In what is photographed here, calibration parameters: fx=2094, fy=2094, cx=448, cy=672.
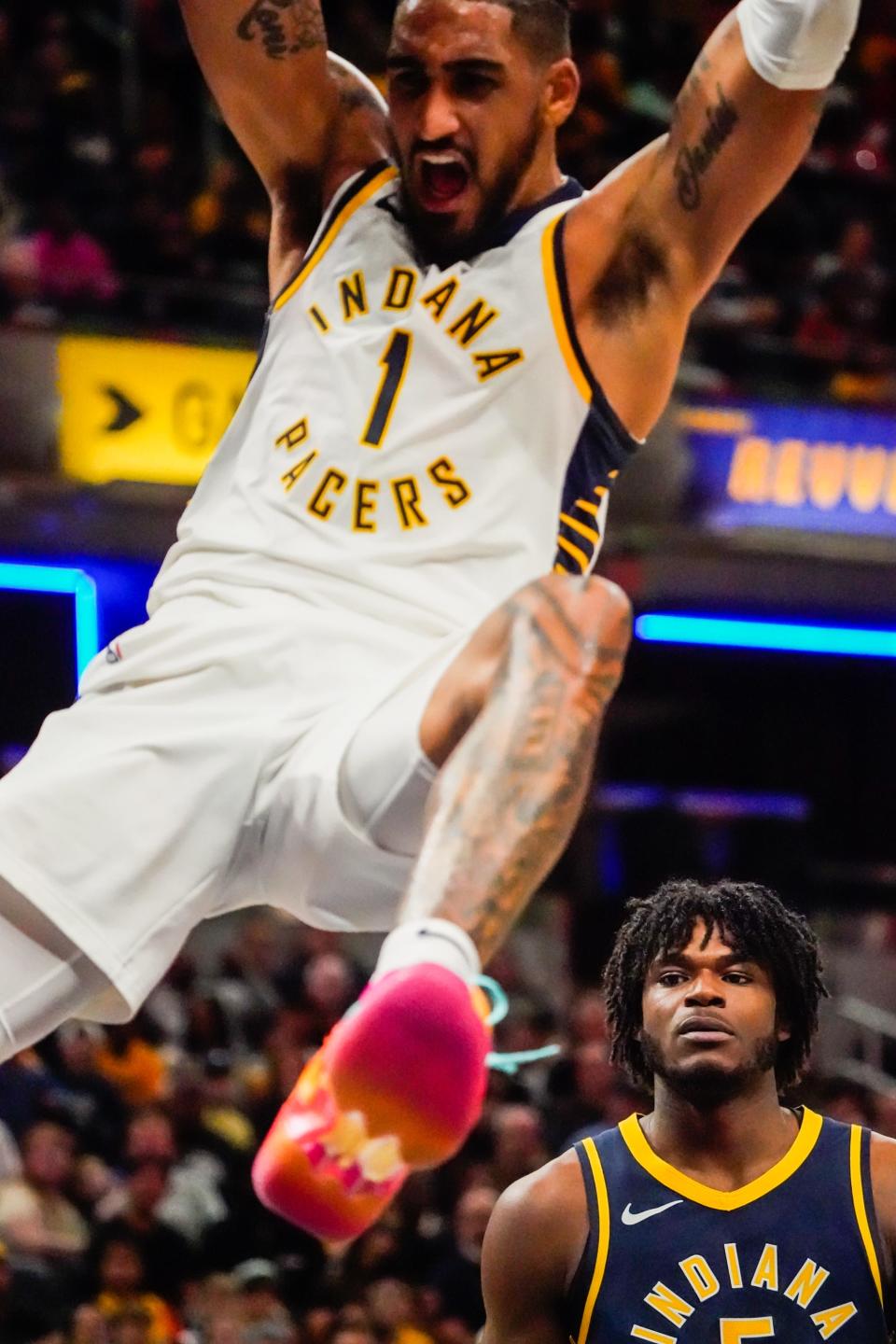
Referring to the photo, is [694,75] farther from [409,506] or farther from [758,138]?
[409,506]

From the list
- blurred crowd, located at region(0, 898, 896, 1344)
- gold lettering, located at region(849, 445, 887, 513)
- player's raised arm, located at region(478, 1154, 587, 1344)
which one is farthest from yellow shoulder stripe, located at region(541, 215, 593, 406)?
gold lettering, located at region(849, 445, 887, 513)

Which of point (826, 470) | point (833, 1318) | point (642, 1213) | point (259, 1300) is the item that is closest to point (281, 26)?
point (642, 1213)

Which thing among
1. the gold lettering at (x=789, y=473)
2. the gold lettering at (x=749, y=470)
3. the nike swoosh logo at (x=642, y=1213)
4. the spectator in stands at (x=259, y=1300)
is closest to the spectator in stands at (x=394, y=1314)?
the spectator in stands at (x=259, y=1300)

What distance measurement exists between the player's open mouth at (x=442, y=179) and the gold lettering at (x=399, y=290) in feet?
0.37

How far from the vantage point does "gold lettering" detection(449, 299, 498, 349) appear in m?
3.29

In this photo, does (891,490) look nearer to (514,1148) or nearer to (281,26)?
(514,1148)

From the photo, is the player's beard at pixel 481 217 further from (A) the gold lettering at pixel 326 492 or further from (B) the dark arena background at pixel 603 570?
(B) the dark arena background at pixel 603 570

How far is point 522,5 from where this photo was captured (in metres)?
3.39

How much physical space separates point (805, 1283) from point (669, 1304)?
0.75 ft

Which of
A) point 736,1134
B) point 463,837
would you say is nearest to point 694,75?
point 463,837

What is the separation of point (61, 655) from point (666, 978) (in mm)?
7517

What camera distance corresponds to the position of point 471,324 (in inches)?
130

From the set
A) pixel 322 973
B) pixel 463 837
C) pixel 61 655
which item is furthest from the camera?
pixel 61 655

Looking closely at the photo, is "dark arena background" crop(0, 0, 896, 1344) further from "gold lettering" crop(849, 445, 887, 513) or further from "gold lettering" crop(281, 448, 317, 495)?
"gold lettering" crop(281, 448, 317, 495)
